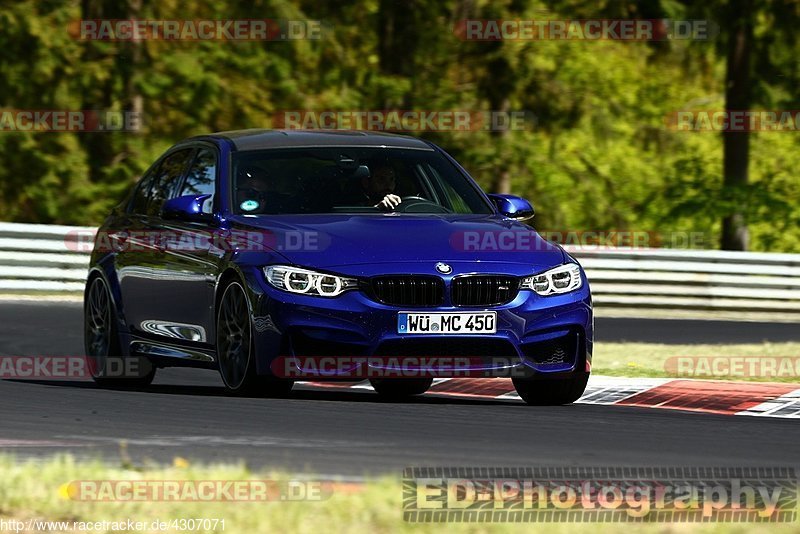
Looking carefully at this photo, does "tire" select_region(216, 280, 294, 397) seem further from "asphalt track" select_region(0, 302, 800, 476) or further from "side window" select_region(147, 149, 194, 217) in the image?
"side window" select_region(147, 149, 194, 217)

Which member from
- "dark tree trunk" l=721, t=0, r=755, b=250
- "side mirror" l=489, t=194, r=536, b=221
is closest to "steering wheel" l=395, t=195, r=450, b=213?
"side mirror" l=489, t=194, r=536, b=221

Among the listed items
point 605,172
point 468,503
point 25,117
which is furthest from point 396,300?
point 605,172

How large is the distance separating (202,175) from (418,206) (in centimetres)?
141

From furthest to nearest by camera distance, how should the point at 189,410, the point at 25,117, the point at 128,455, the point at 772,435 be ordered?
the point at 25,117 → the point at 189,410 → the point at 772,435 → the point at 128,455

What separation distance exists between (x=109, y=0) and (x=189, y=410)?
20.1 m

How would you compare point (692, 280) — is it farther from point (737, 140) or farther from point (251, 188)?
point (251, 188)

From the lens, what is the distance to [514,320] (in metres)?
9.96

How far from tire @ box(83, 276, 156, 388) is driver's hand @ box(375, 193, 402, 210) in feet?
6.58

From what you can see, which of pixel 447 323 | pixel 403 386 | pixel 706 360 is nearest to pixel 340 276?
pixel 447 323

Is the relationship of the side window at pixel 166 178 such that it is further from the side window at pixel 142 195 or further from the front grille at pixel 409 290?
the front grille at pixel 409 290

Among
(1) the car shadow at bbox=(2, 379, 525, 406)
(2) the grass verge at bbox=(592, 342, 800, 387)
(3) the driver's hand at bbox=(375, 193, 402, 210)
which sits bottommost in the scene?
(2) the grass verge at bbox=(592, 342, 800, 387)

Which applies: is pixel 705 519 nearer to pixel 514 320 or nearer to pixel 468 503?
pixel 468 503

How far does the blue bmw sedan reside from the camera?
978 cm

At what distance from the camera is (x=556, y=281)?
1018 centimetres
